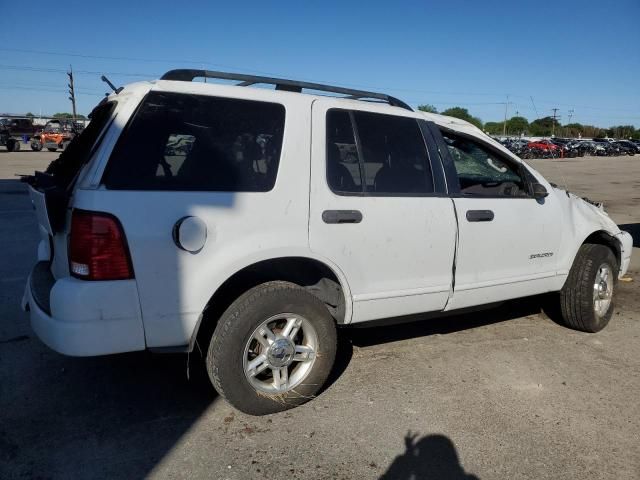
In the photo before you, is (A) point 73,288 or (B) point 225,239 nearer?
(A) point 73,288

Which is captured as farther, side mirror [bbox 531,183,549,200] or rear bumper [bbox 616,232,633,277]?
rear bumper [bbox 616,232,633,277]

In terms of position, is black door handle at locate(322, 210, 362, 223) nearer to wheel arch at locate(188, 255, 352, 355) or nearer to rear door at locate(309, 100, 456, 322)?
rear door at locate(309, 100, 456, 322)

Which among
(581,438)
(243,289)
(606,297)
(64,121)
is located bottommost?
(581,438)

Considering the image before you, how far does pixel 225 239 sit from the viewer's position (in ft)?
9.49

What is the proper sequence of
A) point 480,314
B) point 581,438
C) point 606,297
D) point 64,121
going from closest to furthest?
point 581,438 → point 606,297 → point 480,314 → point 64,121

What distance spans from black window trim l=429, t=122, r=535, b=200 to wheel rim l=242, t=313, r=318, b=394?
1.42m

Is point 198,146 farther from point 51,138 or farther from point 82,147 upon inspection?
point 51,138

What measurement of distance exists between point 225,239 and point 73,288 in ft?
2.56

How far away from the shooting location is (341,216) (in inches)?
127

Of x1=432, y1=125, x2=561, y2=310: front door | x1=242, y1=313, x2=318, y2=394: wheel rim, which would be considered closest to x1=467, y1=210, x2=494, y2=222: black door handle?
x1=432, y1=125, x2=561, y2=310: front door

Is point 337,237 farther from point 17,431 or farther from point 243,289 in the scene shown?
point 17,431

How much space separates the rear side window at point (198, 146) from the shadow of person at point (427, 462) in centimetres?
163

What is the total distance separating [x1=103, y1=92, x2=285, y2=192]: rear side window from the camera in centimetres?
277

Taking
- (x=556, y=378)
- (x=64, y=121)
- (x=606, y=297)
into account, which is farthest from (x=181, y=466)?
(x=64, y=121)
